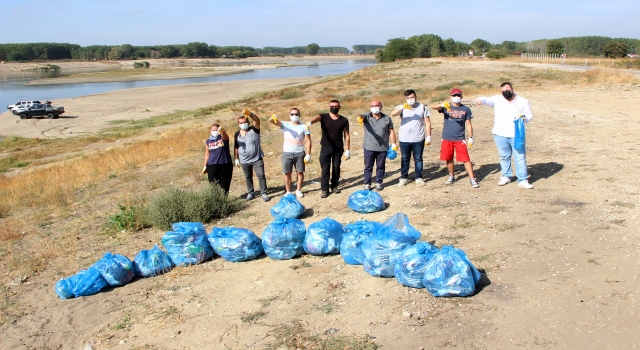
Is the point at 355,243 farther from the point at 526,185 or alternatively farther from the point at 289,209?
the point at 526,185

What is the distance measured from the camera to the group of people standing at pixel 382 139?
8.16m

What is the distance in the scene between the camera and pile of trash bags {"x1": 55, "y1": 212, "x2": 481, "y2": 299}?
5.29m

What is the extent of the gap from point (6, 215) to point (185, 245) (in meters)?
7.17

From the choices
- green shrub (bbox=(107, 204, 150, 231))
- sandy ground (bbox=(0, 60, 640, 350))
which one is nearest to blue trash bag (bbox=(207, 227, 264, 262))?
sandy ground (bbox=(0, 60, 640, 350))

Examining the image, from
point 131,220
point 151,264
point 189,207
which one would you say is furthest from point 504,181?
point 131,220

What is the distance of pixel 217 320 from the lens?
5.25 metres

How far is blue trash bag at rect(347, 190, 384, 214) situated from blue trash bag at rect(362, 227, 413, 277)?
2.23m

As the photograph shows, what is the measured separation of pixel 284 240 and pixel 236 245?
0.63 metres

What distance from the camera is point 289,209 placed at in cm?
807

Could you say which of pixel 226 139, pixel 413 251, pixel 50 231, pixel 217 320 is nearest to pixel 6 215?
pixel 50 231

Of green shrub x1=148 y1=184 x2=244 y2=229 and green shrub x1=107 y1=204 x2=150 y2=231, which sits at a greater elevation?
green shrub x1=148 y1=184 x2=244 y2=229

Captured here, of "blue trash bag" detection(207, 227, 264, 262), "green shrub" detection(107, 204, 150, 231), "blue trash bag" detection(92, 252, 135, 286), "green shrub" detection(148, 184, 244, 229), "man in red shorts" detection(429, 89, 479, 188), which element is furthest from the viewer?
"green shrub" detection(107, 204, 150, 231)

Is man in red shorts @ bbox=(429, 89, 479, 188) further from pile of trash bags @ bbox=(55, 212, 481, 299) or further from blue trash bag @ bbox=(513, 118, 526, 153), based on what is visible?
pile of trash bags @ bbox=(55, 212, 481, 299)

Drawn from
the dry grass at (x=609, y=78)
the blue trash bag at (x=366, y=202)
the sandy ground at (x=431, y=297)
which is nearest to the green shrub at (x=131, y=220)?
the sandy ground at (x=431, y=297)
